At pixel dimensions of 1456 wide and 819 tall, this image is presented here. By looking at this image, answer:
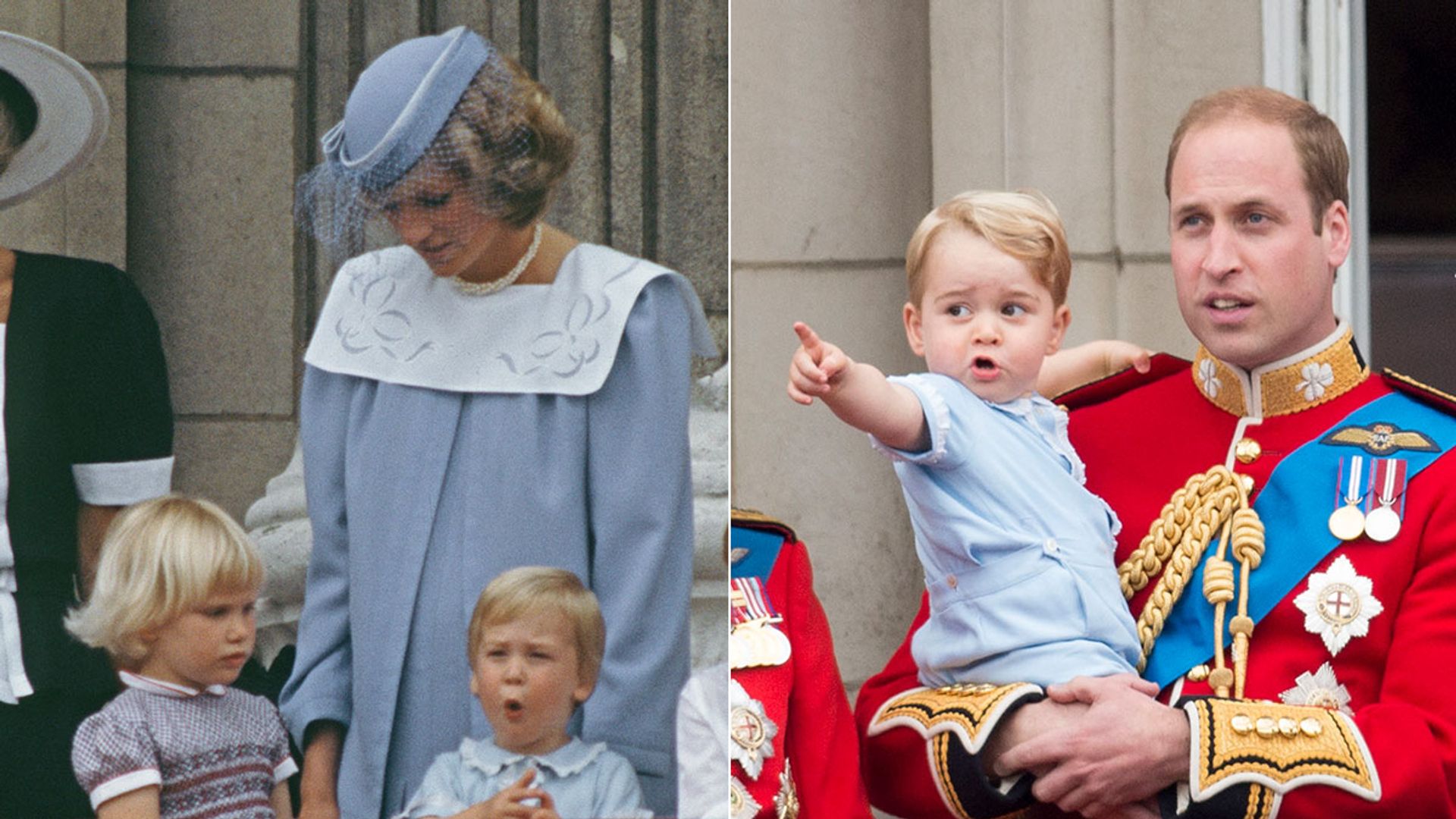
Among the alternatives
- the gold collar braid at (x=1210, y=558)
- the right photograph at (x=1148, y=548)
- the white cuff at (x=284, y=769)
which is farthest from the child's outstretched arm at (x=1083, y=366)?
the white cuff at (x=284, y=769)

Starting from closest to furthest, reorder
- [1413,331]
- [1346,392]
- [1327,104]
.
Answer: [1346,392]
[1327,104]
[1413,331]

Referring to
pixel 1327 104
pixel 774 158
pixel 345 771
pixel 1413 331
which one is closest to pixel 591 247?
pixel 345 771

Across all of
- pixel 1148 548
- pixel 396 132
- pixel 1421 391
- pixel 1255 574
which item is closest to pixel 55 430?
pixel 396 132

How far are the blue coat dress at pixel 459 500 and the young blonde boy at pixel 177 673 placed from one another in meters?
0.08

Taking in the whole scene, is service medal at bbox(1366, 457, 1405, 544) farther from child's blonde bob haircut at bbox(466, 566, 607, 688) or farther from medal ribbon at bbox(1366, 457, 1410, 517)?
child's blonde bob haircut at bbox(466, 566, 607, 688)

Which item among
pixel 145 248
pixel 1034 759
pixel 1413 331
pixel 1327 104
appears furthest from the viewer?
pixel 1413 331

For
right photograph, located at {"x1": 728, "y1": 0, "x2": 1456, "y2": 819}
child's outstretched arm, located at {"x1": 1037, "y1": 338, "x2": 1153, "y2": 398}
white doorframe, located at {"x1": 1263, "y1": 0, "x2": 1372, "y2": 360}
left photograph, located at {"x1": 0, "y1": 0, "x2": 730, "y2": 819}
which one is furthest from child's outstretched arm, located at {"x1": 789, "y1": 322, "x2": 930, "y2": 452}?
white doorframe, located at {"x1": 1263, "y1": 0, "x2": 1372, "y2": 360}

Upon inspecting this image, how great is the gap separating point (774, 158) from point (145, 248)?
90.2 inches

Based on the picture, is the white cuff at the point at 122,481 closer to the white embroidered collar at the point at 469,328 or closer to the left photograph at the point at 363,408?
the left photograph at the point at 363,408

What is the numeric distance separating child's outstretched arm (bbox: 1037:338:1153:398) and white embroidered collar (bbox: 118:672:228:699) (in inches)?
64.6

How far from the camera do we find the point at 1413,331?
15.6ft

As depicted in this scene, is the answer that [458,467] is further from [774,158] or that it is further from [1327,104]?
[1327,104]

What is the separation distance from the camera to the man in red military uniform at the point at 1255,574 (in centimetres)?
281

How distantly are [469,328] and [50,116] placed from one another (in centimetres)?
63
